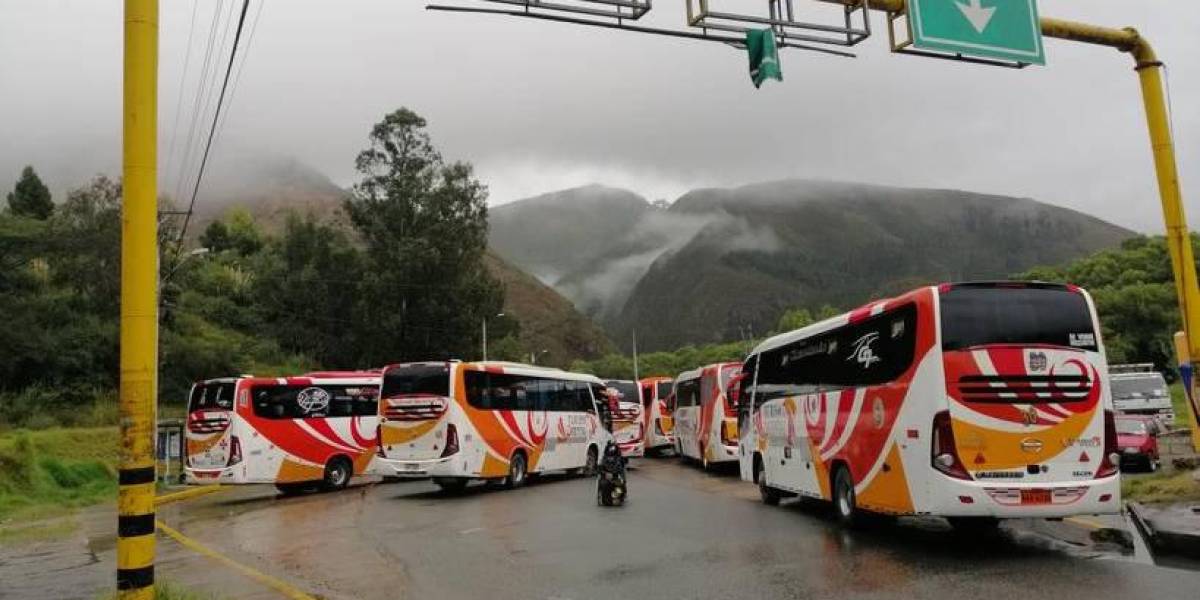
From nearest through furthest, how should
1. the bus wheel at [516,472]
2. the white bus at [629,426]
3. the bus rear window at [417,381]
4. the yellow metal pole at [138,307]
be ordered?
the yellow metal pole at [138,307] < the bus rear window at [417,381] < the bus wheel at [516,472] < the white bus at [629,426]

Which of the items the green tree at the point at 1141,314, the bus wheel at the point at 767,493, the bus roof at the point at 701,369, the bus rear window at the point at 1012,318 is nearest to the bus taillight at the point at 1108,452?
the bus rear window at the point at 1012,318

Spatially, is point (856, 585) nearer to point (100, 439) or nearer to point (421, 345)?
point (100, 439)

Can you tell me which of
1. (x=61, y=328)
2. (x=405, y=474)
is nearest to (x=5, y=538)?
(x=405, y=474)

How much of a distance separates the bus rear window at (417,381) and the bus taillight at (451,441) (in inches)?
29.0

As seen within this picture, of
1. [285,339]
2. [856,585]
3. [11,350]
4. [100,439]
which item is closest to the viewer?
[856,585]

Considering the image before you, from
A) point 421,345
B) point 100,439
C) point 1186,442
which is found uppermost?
point 421,345

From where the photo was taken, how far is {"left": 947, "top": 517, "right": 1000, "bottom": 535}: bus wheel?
1161 cm

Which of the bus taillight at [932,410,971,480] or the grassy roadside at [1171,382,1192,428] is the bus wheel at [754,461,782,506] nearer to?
the bus taillight at [932,410,971,480]

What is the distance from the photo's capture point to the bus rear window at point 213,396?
22.4 meters

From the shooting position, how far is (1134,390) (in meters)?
28.4

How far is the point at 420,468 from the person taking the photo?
1972cm

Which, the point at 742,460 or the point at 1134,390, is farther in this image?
the point at 1134,390

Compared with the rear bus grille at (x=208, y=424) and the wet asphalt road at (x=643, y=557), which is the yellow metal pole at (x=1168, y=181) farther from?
the rear bus grille at (x=208, y=424)

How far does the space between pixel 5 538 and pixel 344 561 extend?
890 centimetres
